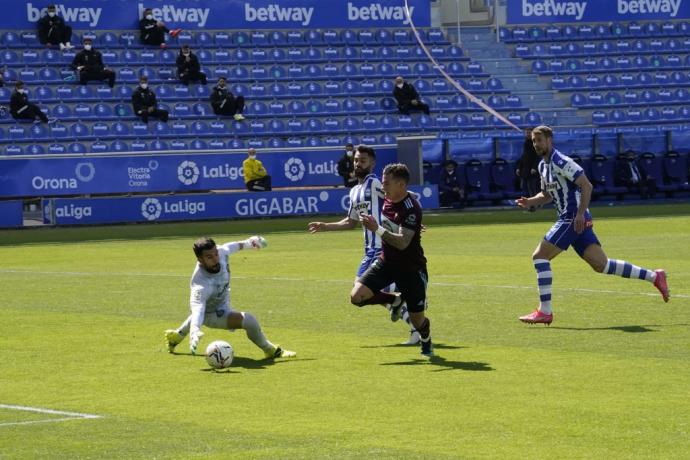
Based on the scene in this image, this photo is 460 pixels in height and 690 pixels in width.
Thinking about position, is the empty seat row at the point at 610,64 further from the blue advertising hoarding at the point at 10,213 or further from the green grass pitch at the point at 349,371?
the green grass pitch at the point at 349,371

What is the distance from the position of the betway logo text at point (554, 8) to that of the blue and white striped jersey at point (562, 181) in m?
40.0

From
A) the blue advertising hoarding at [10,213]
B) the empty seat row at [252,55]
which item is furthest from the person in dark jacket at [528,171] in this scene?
the blue advertising hoarding at [10,213]

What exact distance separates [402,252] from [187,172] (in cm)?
2815

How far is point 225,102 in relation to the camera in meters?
45.4

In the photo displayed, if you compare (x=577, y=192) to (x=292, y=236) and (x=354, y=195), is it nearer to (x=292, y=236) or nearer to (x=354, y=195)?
(x=354, y=195)

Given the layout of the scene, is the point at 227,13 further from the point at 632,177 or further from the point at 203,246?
the point at 203,246

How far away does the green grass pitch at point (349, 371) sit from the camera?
9734mm

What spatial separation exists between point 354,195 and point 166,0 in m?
34.9

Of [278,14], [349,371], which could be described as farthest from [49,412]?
[278,14]

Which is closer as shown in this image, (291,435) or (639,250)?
(291,435)

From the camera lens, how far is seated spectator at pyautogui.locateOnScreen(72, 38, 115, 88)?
44281mm

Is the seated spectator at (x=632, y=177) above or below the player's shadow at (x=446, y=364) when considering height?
below

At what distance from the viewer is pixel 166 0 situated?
161ft

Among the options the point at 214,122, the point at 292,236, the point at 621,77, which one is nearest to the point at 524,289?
the point at 292,236
